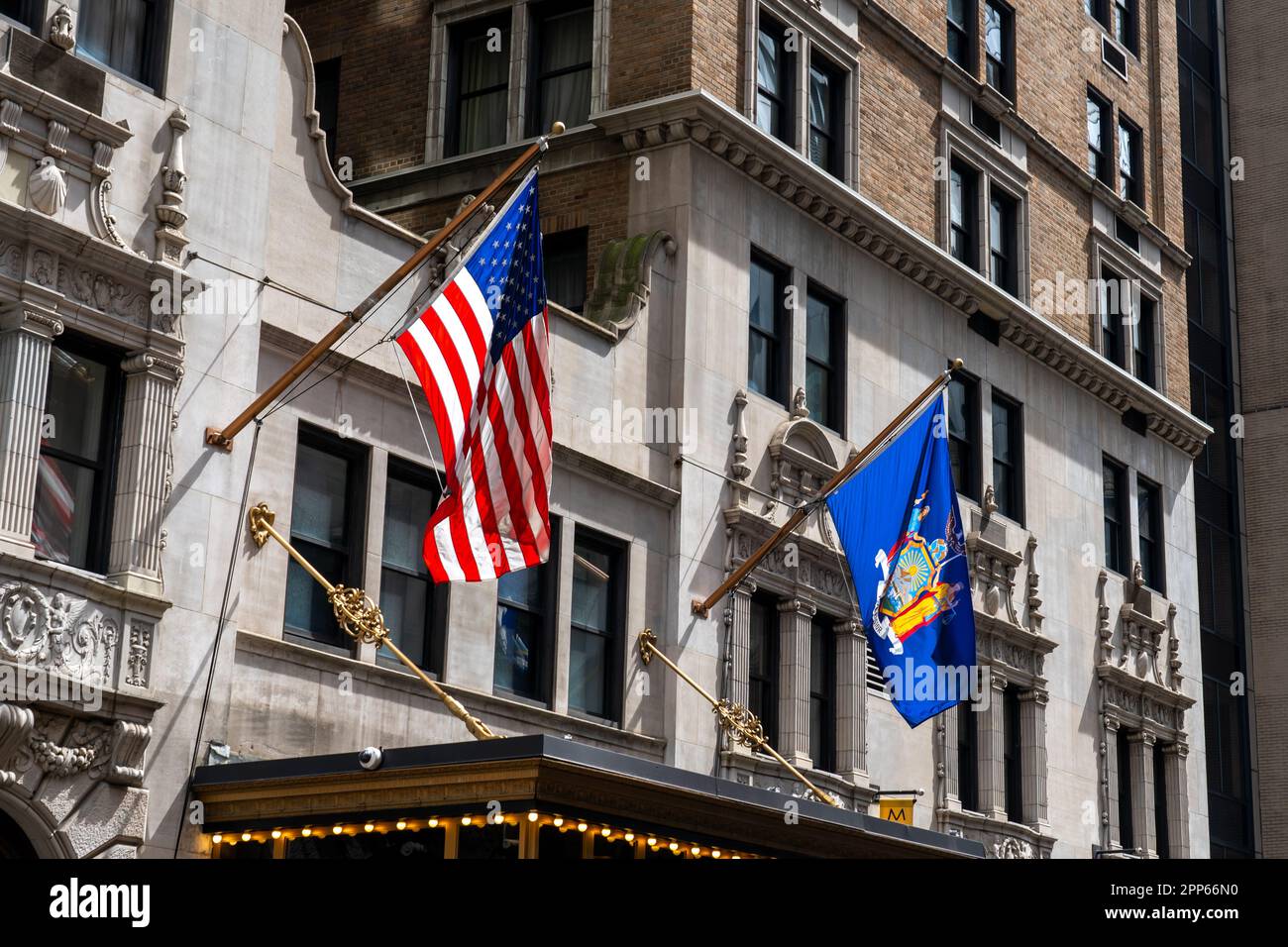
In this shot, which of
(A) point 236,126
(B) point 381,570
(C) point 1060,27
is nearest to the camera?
(A) point 236,126

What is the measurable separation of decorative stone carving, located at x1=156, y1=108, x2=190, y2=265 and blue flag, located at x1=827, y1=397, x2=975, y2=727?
29.8 ft

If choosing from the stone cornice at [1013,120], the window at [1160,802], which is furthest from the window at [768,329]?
the window at [1160,802]

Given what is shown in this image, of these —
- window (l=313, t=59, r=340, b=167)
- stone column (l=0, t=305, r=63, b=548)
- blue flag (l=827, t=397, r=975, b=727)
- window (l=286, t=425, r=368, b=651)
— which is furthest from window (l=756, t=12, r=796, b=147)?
stone column (l=0, t=305, r=63, b=548)

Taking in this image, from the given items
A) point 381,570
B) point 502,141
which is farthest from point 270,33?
point 502,141

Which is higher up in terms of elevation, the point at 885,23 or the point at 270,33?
the point at 885,23

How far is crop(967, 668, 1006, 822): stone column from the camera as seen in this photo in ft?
107

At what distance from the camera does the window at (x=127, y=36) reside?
19.9 metres

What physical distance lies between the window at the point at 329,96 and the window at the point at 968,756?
45.9 ft

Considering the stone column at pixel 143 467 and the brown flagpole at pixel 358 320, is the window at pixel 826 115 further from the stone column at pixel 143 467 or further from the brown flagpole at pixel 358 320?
the stone column at pixel 143 467

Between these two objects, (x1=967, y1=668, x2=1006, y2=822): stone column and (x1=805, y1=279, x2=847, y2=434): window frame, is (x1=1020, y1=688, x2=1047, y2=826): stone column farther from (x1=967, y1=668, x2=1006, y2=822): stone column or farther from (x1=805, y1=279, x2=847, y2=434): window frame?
(x1=805, y1=279, x2=847, y2=434): window frame

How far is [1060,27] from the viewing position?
3972 cm
